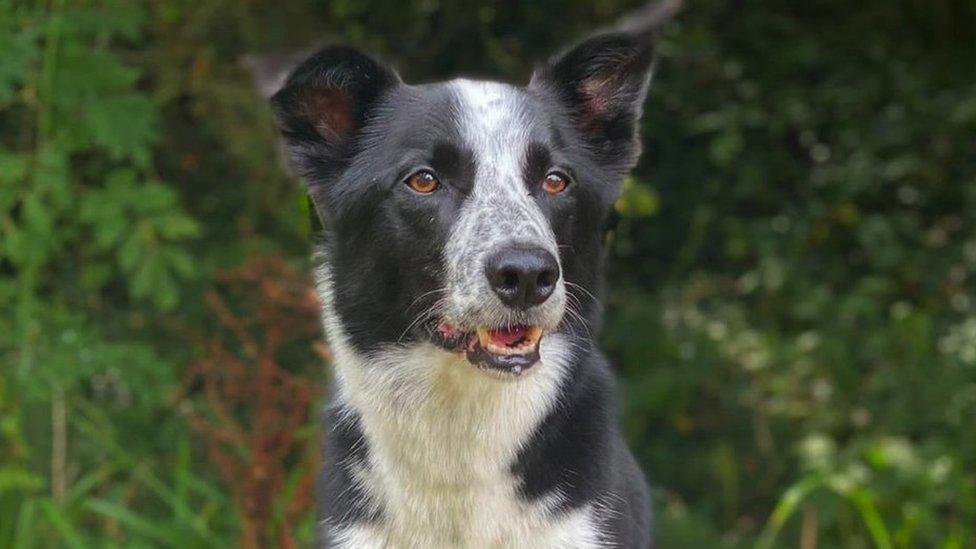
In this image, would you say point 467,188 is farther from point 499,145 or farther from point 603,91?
point 603,91

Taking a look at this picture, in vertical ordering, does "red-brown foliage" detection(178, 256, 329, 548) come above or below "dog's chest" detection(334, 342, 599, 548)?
below

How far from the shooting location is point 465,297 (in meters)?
2.82

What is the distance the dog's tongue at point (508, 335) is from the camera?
2.85 meters

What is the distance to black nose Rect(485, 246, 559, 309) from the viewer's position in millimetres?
2711

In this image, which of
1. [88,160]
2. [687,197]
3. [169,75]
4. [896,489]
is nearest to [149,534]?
[88,160]

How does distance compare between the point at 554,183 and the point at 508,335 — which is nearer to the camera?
the point at 508,335

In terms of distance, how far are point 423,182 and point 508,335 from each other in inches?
14.2

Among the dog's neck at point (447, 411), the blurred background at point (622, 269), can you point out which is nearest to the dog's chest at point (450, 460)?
the dog's neck at point (447, 411)

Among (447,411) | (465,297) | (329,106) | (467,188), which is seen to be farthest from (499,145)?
(447,411)

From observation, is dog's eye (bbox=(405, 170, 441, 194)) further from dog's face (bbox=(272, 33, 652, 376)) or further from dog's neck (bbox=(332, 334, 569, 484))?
dog's neck (bbox=(332, 334, 569, 484))

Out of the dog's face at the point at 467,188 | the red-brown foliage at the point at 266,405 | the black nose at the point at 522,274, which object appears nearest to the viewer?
the black nose at the point at 522,274

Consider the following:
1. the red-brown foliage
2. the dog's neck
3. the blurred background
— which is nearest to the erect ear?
the dog's neck

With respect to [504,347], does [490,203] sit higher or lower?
higher

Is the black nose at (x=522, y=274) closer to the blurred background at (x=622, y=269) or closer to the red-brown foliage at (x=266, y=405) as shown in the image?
the red-brown foliage at (x=266, y=405)
